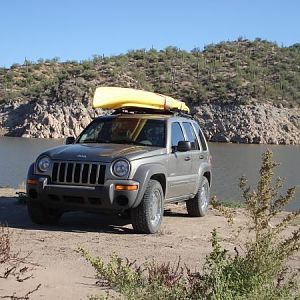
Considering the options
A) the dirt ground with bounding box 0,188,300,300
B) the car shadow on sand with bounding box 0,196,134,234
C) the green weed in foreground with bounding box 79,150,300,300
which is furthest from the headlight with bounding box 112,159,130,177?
the green weed in foreground with bounding box 79,150,300,300

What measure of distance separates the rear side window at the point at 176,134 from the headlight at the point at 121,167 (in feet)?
5.06

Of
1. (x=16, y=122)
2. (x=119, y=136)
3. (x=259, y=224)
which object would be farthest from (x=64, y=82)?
(x=259, y=224)

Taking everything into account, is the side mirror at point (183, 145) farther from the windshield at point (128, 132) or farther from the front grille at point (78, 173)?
the front grille at point (78, 173)

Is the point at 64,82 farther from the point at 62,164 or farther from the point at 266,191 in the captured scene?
the point at 266,191

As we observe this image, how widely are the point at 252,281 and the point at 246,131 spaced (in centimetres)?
5204

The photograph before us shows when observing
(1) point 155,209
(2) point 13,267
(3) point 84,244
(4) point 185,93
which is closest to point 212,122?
(4) point 185,93

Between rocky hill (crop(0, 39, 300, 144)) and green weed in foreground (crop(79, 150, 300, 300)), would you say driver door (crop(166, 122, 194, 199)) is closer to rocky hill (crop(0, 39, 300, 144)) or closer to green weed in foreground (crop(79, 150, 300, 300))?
green weed in foreground (crop(79, 150, 300, 300))

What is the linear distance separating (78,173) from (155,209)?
1283 mm

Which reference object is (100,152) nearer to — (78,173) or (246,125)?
(78,173)

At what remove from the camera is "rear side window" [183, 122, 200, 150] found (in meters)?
10.5

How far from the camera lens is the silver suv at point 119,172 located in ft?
27.0

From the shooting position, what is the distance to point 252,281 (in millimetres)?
4105

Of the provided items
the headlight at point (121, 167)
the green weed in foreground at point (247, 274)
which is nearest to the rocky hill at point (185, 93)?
the headlight at point (121, 167)

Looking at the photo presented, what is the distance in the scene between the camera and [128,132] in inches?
374
